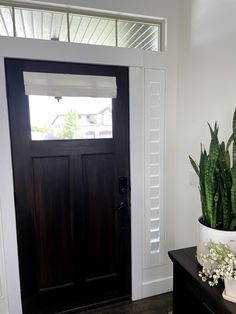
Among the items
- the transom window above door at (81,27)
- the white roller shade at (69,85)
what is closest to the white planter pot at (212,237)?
the white roller shade at (69,85)

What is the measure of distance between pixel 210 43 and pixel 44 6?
49.4 inches

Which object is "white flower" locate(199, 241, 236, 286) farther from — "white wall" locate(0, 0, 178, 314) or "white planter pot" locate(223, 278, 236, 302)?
"white wall" locate(0, 0, 178, 314)

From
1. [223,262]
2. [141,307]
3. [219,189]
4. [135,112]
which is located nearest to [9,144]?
[135,112]

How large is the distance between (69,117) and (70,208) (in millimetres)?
750

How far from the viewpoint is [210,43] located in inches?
68.9

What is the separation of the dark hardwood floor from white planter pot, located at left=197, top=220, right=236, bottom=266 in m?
1.07

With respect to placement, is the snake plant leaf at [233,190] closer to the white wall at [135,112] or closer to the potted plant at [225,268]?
the potted plant at [225,268]

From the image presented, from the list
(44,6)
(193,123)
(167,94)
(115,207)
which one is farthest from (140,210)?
(44,6)

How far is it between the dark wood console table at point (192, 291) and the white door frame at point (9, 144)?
2.31 ft

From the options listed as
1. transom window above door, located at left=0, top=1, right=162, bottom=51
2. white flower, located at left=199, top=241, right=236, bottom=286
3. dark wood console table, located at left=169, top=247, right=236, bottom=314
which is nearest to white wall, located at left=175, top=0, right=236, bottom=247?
transom window above door, located at left=0, top=1, right=162, bottom=51

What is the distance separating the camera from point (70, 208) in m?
2.02

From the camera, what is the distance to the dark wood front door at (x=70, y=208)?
187 centimetres

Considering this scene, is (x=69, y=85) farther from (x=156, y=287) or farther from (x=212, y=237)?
(x=156, y=287)

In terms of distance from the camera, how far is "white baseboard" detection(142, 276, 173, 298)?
2.27 metres
